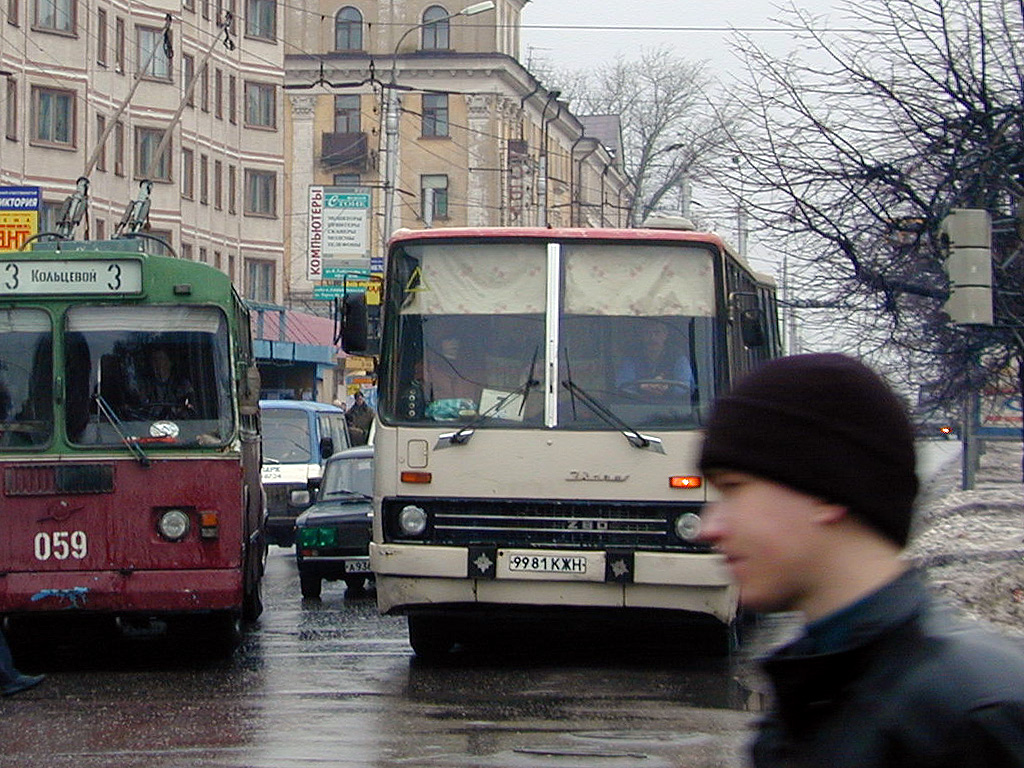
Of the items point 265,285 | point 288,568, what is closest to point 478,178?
point 265,285

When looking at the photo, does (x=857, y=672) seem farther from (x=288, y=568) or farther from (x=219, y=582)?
(x=288, y=568)

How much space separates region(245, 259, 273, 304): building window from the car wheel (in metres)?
44.0

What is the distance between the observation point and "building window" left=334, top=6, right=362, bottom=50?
249 feet

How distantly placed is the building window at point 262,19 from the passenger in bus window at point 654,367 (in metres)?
51.3

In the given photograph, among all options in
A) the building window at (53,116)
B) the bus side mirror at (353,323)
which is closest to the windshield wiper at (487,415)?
the bus side mirror at (353,323)

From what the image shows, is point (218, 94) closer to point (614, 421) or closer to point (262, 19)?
point (262, 19)

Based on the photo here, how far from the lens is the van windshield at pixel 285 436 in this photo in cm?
2733

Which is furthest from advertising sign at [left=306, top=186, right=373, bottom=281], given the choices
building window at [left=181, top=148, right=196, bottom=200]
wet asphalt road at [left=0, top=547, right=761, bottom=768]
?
wet asphalt road at [left=0, top=547, right=761, bottom=768]

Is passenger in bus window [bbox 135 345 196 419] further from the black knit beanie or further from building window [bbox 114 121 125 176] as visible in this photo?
building window [bbox 114 121 125 176]

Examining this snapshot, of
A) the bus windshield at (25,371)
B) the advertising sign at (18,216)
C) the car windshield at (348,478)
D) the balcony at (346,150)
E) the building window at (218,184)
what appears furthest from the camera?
the balcony at (346,150)

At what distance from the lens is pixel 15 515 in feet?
39.5

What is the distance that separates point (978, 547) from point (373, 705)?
10.9 m

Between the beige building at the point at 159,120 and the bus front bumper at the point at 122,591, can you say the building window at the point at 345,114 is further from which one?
the bus front bumper at the point at 122,591

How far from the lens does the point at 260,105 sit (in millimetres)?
62031
